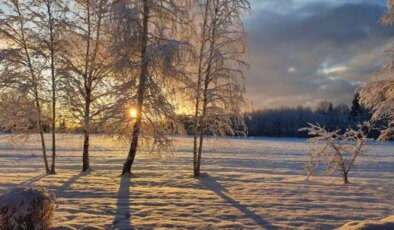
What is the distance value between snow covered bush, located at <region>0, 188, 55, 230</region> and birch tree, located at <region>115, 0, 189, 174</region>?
389 inches

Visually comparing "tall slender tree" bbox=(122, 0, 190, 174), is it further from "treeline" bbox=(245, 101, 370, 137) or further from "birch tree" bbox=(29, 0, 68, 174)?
"treeline" bbox=(245, 101, 370, 137)

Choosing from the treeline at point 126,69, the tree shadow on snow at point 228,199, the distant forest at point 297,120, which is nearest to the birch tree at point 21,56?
the treeline at point 126,69

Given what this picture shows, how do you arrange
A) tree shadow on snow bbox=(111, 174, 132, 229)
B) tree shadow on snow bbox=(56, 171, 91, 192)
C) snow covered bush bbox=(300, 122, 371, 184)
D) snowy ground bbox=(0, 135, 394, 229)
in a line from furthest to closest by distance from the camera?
snow covered bush bbox=(300, 122, 371, 184), tree shadow on snow bbox=(56, 171, 91, 192), snowy ground bbox=(0, 135, 394, 229), tree shadow on snow bbox=(111, 174, 132, 229)

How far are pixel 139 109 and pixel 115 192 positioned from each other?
4889 millimetres

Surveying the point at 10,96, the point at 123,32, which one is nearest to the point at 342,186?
the point at 123,32

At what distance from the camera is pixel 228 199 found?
1302 cm

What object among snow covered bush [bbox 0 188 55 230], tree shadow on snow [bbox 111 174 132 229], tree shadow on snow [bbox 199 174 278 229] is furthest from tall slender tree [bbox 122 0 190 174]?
snow covered bush [bbox 0 188 55 230]

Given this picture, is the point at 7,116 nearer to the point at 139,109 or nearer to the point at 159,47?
the point at 139,109

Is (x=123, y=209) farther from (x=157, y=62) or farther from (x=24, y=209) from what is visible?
(x=157, y=62)

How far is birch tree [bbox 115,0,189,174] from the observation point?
1723 cm

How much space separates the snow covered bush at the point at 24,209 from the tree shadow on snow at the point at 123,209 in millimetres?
1843

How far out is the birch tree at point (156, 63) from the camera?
1723 cm

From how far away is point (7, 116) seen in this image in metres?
20.0

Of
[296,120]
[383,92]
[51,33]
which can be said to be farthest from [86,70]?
[296,120]
